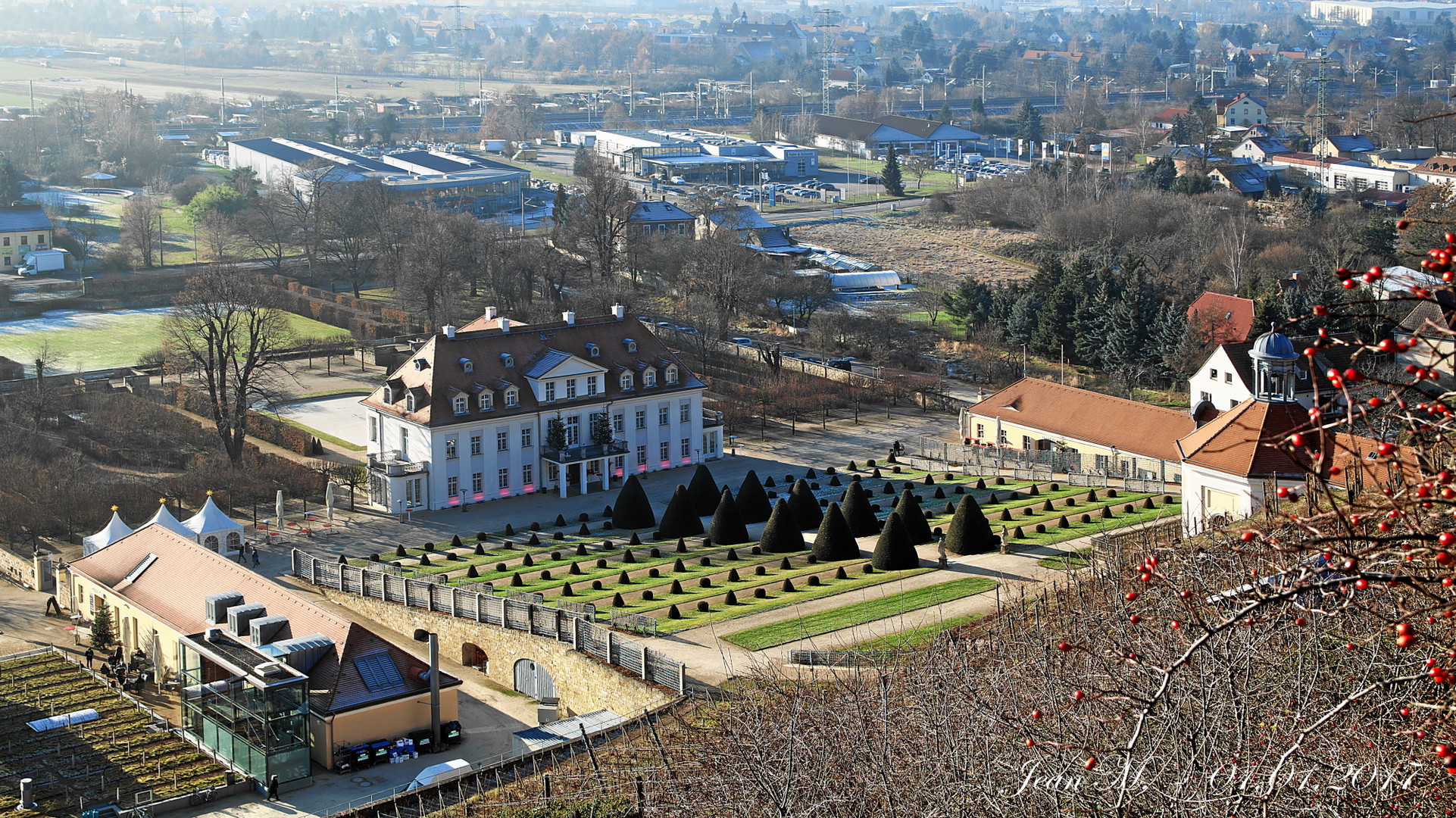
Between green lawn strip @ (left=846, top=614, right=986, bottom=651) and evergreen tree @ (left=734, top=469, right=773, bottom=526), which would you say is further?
evergreen tree @ (left=734, top=469, right=773, bottom=526)

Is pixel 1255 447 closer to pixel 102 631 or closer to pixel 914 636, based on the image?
pixel 914 636

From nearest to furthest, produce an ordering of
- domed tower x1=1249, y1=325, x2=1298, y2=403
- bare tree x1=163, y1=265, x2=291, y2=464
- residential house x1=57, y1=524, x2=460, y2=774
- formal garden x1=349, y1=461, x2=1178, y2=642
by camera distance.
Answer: residential house x1=57, y1=524, x2=460, y2=774
formal garden x1=349, y1=461, x2=1178, y2=642
domed tower x1=1249, y1=325, x2=1298, y2=403
bare tree x1=163, y1=265, x2=291, y2=464

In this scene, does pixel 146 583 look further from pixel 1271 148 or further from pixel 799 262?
pixel 1271 148

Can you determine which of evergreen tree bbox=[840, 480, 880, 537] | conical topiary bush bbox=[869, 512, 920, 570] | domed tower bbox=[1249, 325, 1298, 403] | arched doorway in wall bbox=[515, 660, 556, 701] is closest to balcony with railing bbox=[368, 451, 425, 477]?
evergreen tree bbox=[840, 480, 880, 537]

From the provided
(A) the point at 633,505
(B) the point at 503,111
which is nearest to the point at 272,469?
(A) the point at 633,505

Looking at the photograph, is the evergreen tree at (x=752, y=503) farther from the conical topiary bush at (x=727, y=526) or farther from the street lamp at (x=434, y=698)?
the street lamp at (x=434, y=698)

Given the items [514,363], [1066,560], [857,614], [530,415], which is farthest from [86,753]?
[514,363]

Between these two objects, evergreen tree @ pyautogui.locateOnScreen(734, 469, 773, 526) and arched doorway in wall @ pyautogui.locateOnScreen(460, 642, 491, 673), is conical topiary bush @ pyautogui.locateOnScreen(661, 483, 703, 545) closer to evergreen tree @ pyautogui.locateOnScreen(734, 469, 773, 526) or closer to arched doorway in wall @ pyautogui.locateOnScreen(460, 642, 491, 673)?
evergreen tree @ pyautogui.locateOnScreen(734, 469, 773, 526)
